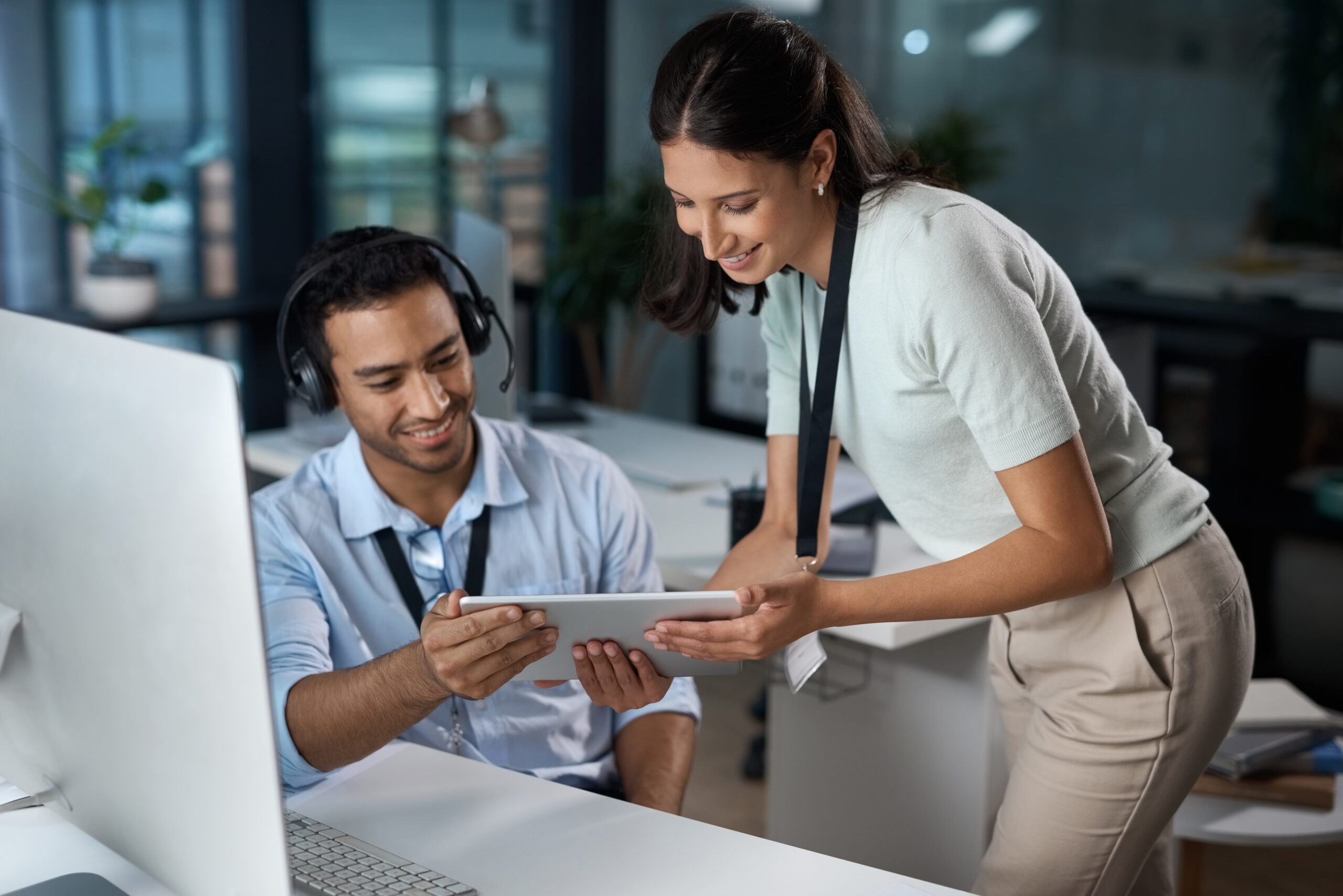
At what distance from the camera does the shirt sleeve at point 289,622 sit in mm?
1350

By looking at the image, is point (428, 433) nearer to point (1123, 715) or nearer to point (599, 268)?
point (1123, 715)

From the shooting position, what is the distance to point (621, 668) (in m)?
1.35

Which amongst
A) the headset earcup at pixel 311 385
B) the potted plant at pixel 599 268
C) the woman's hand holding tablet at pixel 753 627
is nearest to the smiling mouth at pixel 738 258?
the woman's hand holding tablet at pixel 753 627

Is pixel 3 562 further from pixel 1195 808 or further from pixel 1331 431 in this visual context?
pixel 1331 431

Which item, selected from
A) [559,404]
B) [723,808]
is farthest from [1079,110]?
[723,808]

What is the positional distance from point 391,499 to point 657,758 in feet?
1.53

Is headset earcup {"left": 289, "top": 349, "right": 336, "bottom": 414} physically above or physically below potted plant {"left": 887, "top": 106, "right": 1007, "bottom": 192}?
below

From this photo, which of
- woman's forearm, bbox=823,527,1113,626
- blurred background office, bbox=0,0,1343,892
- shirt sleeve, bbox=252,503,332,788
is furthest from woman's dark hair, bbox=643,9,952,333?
blurred background office, bbox=0,0,1343,892

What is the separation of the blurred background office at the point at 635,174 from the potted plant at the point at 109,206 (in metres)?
0.01

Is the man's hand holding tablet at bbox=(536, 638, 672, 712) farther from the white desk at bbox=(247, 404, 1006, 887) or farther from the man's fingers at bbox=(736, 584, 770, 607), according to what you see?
the white desk at bbox=(247, 404, 1006, 887)

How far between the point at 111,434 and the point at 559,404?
2.56m

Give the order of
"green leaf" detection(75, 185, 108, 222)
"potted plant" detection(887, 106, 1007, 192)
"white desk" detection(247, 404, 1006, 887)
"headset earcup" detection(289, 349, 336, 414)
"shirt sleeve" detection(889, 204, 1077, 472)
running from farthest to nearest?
"potted plant" detection(887, 106, 1007, 192)
"green leaf" detection(75, 185, 108, 222)
"white desk" detection(247, 404, 1006, 887)
"headset earcup" detection(289, 349, 336, 414)
"shirt sleeve" detection(889, 204, 1077, 472)

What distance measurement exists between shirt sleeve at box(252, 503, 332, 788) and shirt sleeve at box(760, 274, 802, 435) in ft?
1.89

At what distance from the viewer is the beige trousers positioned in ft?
4.61
